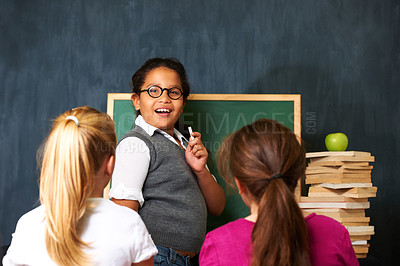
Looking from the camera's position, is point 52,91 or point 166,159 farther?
point 52,91

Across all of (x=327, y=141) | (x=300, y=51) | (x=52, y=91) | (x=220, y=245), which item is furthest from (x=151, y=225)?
(x=300, y=51)

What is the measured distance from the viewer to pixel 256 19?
7.26 feet

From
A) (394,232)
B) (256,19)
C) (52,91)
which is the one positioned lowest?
(394,232)

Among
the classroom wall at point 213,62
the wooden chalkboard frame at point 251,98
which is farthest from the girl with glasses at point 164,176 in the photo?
the classroom wall at point 213,62

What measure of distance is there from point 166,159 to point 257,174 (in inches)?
23.2

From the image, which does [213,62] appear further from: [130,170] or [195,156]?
[130,170]

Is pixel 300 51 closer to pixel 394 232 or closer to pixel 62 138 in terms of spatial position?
pixel 394 232

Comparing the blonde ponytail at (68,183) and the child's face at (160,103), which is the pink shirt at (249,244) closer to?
the blonde ponytail at (68,183)

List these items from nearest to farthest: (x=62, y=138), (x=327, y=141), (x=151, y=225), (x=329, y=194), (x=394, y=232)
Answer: (x=62, y=138), (x=151, y=225), (x=329, y=194), (x=327, y=141), (x=394, y=232)

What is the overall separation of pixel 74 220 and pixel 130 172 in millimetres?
456

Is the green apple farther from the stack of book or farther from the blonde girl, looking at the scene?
the blonde girl

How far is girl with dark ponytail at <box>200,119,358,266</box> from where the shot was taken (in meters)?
0.86

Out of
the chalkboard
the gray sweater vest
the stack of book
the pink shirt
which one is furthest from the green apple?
the pink shirt

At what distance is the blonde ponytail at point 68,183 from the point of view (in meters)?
0.86
